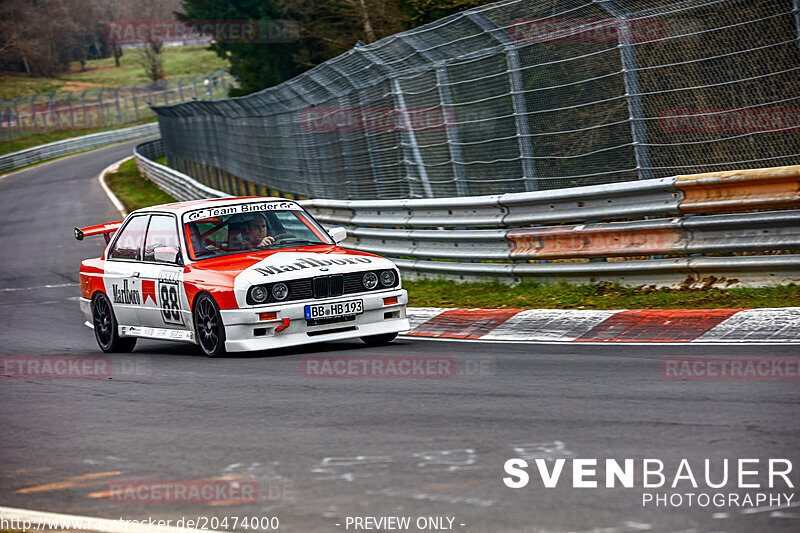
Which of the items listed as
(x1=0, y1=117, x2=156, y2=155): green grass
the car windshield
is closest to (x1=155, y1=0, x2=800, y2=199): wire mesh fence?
the car windshield

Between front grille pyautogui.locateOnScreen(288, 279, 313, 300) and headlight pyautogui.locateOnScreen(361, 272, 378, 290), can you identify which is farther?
headlight pyautogui.locateOnScreen(361, 272, 378, 290)

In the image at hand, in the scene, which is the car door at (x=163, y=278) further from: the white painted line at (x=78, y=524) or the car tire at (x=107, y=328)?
the white painted line at (x=78, y=524)

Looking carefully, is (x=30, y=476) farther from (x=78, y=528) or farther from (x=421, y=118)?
(x=421, y=118)

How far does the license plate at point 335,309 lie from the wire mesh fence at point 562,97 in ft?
10.6

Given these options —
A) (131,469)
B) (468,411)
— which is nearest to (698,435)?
(468,411)

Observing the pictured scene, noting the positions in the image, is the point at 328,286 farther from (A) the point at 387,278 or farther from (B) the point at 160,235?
A: (B) the point at 160,235

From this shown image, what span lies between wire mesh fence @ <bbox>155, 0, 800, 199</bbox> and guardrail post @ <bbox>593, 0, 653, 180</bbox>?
1 centimetres

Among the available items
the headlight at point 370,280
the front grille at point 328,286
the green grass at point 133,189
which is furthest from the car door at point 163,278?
the green grass at point 133,189

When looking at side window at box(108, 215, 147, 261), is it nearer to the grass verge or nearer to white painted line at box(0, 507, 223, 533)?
the grass verge

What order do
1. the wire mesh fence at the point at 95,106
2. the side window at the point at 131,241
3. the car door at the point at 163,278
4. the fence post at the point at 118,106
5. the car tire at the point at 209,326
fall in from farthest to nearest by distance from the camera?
the fence post at the point at 118,106, the wire mesh fence at the point at 95,106, the side window at the point at 131,241, the car door at the point at 163,278, the car tire at the point at 209,326

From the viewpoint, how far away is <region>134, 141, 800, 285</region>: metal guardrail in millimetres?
9484

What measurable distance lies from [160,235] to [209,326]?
150cm

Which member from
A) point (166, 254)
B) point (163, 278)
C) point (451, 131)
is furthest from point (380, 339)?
point (451, 131)

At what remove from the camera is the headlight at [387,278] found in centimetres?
948
